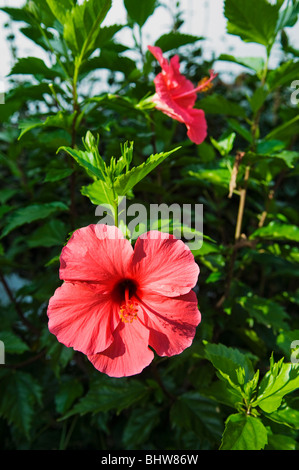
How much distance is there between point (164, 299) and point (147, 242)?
0.14 meters

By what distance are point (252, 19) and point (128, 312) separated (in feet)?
3.08

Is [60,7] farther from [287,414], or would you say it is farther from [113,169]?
[287,414]

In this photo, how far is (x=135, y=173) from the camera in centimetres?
72

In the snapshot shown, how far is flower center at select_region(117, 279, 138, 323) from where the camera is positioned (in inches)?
31.6

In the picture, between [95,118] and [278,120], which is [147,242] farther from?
[278,120]

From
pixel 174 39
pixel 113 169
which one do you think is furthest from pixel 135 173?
pixel 174 39

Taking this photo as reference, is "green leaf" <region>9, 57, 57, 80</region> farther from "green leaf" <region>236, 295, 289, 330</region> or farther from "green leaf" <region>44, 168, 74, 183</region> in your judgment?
"green leaf" <region>236, 295, 289, 330</region>

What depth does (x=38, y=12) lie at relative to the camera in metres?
1.09

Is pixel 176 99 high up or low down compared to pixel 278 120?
up

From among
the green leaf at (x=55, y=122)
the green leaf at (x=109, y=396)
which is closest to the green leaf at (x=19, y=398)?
the green leaf at (x=109, y=396)

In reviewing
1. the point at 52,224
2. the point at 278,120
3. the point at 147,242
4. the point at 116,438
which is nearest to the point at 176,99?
the point at 147,242
